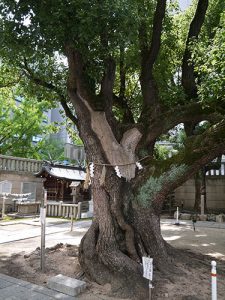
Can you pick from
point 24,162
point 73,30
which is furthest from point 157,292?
point 24,162

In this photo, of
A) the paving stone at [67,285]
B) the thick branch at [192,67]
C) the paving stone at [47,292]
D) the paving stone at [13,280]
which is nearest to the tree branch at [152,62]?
the thick branch at [192,67]

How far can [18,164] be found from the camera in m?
20.8

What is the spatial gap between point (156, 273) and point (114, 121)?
4.21m

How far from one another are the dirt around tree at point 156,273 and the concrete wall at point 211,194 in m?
14.1

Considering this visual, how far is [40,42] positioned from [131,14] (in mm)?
2356

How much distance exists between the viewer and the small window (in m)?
21.0

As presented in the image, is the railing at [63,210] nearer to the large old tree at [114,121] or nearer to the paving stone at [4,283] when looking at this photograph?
the large old tree at [114,121]

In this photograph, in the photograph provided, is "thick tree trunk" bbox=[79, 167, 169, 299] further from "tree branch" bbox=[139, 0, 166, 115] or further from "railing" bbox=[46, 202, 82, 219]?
"railing" bbox=[46, 202, 82, 219]

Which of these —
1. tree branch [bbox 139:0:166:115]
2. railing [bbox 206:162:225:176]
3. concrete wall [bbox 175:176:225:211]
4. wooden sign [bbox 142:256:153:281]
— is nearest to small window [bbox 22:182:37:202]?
concrete wall [bbox 175:176:225:211]

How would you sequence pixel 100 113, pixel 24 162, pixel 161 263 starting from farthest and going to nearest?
pixel 24 162
pixel 100 113
pixel 161 263

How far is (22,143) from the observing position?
2762 cm

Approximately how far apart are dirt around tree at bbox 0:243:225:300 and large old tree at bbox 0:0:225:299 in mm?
313

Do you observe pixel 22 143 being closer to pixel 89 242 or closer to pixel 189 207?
pixel 189 207

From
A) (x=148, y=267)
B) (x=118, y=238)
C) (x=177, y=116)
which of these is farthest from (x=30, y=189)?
(x=148, y=267)
